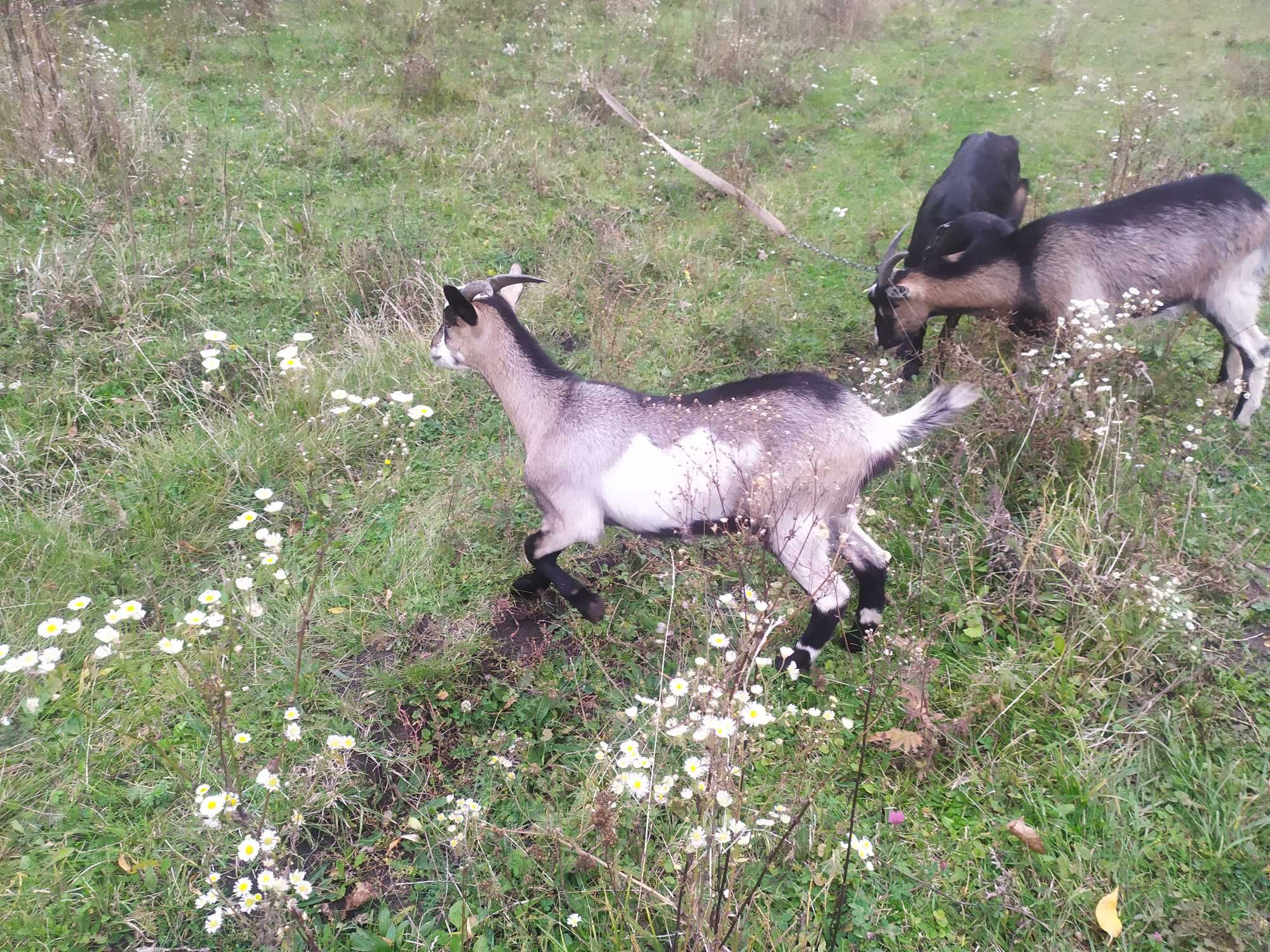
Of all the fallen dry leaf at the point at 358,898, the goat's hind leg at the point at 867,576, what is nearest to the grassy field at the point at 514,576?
the fallen dry leaf at the point at 358,898

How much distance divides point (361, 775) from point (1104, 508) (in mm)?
3135

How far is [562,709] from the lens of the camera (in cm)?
292

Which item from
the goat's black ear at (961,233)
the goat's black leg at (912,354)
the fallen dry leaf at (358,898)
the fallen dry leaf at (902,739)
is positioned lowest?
the fallen dry leaf at (358,898)

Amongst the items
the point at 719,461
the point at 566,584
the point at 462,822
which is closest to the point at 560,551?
the point at 566,584

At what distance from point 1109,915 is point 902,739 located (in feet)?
2.34

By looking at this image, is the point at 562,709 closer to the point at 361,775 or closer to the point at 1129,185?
the point at 361,775

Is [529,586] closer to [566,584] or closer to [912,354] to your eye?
[566,584]

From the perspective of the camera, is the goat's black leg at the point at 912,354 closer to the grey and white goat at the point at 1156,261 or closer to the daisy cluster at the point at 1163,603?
the grey and white goat at the point at 1156,261

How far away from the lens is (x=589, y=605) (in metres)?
3.23

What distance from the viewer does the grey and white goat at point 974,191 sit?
17.6 ft

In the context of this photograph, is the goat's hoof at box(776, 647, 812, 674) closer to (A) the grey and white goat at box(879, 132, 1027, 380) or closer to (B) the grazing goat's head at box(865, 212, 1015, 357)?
(B) the grazing goat's head at box(865, 212, 1015, 357)

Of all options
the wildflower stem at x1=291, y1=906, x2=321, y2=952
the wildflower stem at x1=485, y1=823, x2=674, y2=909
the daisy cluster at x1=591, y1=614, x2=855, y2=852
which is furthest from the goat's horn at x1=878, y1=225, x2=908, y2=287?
the wildflower stem at x1=291, y1=906, x2=321, y2=952

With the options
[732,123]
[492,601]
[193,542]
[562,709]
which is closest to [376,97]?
[732,123]

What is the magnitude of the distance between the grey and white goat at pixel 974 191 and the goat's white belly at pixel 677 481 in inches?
98.8
